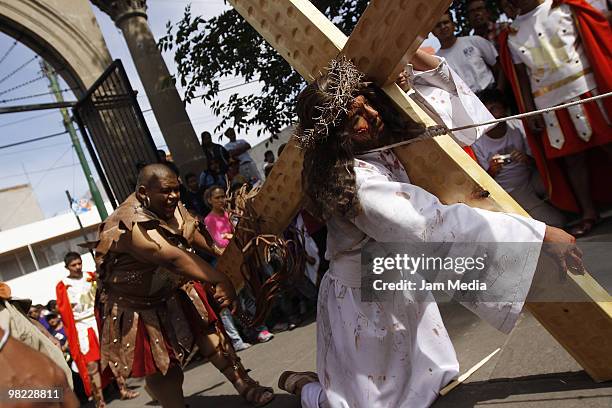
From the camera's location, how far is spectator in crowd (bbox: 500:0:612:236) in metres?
3.55

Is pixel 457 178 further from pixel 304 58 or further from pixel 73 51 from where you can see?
pixel 73 51

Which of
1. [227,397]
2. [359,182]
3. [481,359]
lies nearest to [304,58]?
[359,182]

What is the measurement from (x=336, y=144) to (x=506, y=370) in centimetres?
125

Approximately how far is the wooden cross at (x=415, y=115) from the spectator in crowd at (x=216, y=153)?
13.3 feet

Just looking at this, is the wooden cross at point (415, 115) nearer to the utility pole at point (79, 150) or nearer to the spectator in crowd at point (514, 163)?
the spectator in crowd at point (514, 163)

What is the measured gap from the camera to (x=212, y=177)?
6.12 meters

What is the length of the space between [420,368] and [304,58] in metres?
1.39

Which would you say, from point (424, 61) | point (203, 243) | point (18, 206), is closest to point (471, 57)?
point (424, 61)

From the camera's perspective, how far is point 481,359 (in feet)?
8.38

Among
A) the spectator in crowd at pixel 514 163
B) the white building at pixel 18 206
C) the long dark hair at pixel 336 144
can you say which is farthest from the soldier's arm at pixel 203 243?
the white building at pixel 18 206

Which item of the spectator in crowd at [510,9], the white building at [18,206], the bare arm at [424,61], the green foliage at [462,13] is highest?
the white building at [18,206]

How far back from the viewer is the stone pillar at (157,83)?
6.68 m

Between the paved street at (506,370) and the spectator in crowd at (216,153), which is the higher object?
the spectator in crowd at (216,153)

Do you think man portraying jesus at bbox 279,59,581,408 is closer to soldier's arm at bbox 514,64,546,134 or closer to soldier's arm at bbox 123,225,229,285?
soldier's arm at bbox 123,225,229,285
